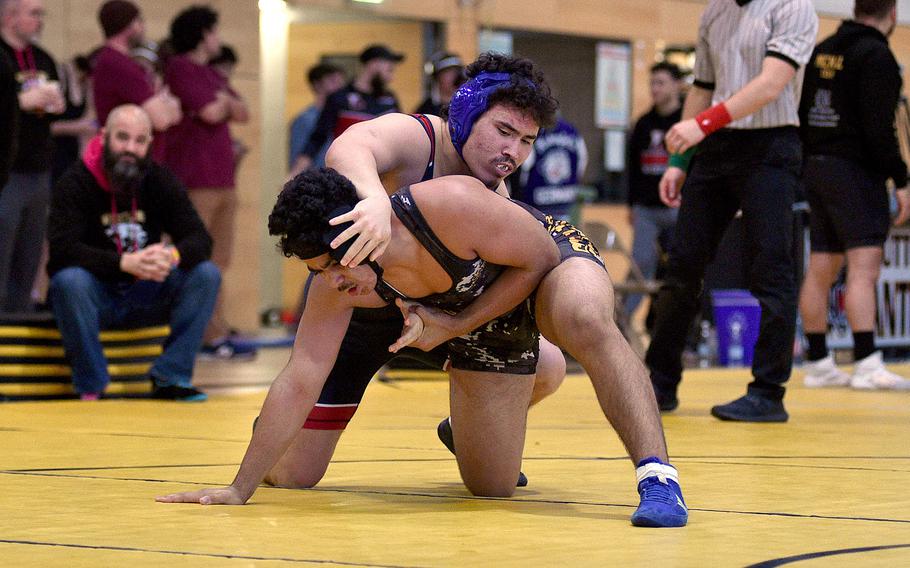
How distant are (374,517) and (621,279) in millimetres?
9182

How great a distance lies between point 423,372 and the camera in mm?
6980

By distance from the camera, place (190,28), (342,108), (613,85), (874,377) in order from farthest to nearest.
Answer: (613,85), (342,108), (190,28), (874,377)

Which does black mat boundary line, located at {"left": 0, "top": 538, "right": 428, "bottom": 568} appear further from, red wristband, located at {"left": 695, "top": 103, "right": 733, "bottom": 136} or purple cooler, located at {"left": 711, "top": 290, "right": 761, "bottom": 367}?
purple cooler, located at {"left": 711, "top": 290, "right": 761, "bottom": 367}

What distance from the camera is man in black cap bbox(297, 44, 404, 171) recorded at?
8.75 meters

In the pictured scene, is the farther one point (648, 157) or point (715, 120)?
point (648, 157)

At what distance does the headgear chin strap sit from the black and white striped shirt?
1.94 metres

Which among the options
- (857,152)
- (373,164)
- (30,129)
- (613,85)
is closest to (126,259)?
(30,129)

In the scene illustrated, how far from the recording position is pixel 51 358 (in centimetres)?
582

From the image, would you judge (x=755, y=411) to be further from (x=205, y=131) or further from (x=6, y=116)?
(x=205, y=131)

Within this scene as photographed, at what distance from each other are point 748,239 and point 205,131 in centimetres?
399

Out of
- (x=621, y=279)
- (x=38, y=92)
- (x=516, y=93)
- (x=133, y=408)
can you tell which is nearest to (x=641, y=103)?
(x=621, y=279)

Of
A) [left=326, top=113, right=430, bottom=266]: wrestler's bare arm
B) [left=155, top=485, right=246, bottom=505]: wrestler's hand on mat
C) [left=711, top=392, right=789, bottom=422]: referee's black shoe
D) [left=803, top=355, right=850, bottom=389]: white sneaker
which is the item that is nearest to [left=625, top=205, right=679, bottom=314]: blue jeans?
[left=803, top=355, right=850, bottom=389]: white sneaker

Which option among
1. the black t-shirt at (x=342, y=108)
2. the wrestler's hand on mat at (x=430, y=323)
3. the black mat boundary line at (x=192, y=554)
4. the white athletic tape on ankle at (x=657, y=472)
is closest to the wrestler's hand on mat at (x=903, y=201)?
the black t-shirt at (x=342, y=108)

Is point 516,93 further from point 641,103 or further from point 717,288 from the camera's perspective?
point 641,103
